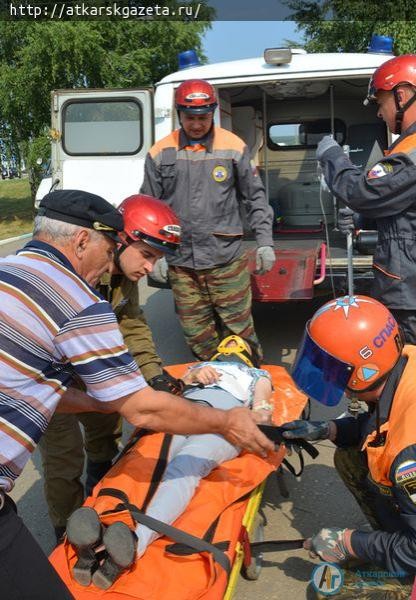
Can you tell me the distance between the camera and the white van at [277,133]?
5480 mm

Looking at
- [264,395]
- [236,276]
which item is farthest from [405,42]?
[264,395]

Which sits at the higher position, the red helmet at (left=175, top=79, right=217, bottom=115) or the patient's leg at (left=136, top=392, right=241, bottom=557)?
the red helmet at (left=175, top=79, right=217, bottom=115)

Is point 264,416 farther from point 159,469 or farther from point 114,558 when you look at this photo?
point 114,558

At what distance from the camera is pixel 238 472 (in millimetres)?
3021

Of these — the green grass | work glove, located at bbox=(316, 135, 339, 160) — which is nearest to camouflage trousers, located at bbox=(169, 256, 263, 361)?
work glove, located at bbox=(316, 135, 339, 160)

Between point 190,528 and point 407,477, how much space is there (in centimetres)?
99

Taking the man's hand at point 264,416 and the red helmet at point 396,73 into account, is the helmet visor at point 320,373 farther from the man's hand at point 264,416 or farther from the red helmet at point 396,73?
the red helmet at point 396,73

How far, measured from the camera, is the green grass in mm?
15430

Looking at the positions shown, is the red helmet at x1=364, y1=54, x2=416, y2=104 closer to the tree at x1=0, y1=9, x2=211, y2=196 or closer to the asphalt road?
the asphalt road

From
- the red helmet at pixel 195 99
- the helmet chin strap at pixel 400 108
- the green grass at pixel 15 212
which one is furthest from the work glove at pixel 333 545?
the green grass at pixel 15 212

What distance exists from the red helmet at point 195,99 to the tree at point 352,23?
1264cm

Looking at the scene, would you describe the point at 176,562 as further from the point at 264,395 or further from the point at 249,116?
the point at 249,116

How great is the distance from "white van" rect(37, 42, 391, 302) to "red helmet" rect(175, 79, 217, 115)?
1023mm

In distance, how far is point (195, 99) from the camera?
436 cm
